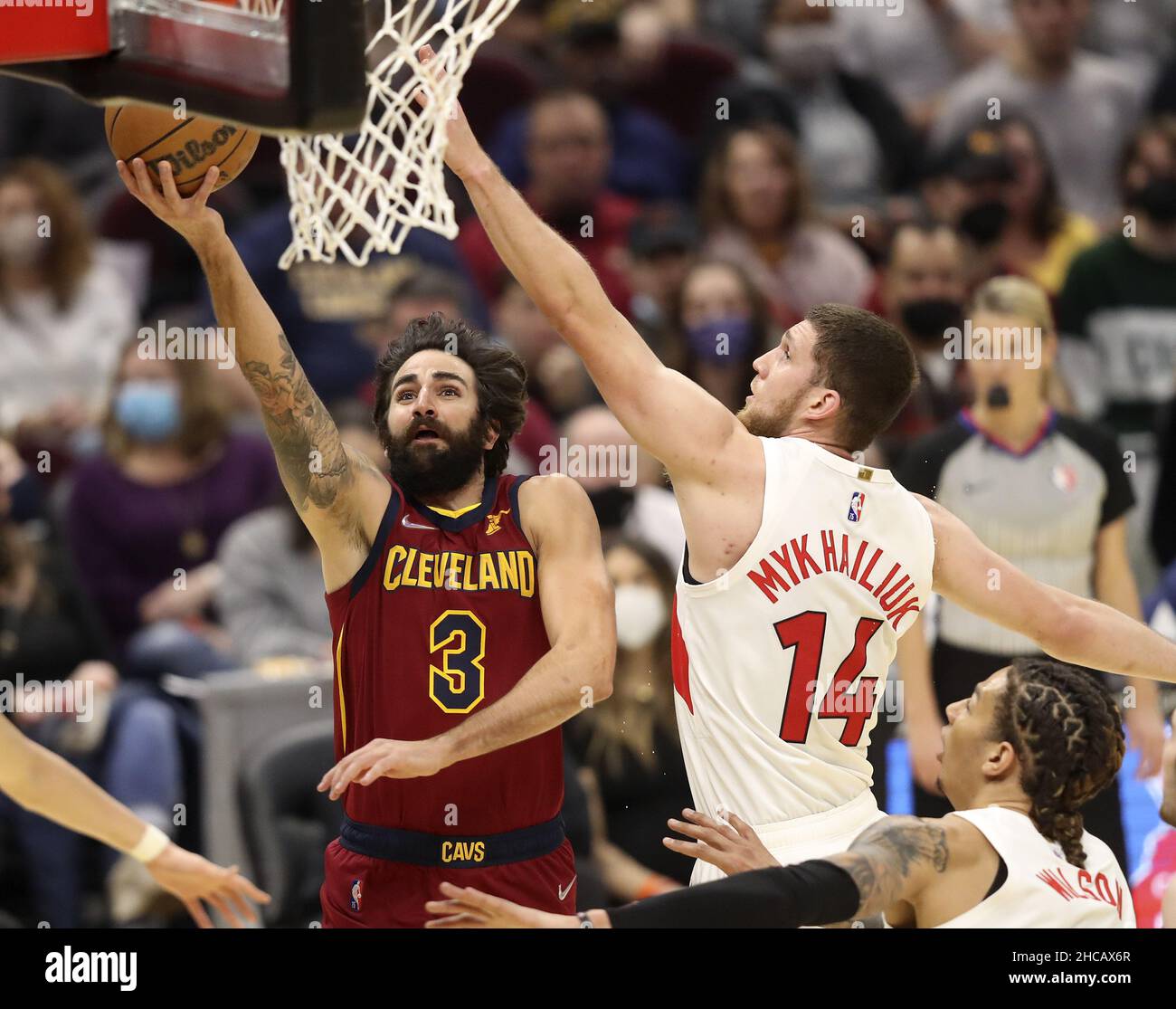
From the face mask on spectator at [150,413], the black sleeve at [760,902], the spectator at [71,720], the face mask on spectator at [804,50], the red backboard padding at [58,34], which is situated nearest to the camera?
the black sleeve at [760,902]

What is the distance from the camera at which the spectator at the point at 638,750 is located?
6500 mm

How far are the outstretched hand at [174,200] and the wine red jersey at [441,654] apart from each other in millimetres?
804

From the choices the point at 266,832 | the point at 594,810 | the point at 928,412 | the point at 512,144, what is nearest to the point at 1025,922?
the point at 594,810

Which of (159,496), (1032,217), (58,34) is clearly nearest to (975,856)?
(58,34)

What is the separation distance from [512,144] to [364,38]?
5234mm

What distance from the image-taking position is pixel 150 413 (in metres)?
7.93

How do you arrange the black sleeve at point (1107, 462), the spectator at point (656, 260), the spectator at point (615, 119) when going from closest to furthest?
the black sleeve at point (1107, 462), the spectator at point (656, 260), the spectator at point (615, 119)

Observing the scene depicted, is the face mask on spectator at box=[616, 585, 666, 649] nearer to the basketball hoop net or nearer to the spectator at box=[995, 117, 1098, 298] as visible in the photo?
the basketball hoop net

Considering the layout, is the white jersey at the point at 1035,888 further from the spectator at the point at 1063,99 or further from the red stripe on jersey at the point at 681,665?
the spectator at the point at 1063,99

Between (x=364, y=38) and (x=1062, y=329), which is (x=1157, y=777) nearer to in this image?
(x=1062, y=329)

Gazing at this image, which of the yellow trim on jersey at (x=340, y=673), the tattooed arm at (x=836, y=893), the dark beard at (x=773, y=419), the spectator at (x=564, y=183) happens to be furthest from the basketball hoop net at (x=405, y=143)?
the spectator at (x=564, y=183)

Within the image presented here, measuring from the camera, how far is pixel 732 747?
4582mm

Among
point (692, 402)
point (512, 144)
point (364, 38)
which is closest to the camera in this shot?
point (364, 38)

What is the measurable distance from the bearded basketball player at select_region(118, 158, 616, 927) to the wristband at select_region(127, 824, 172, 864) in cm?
44
